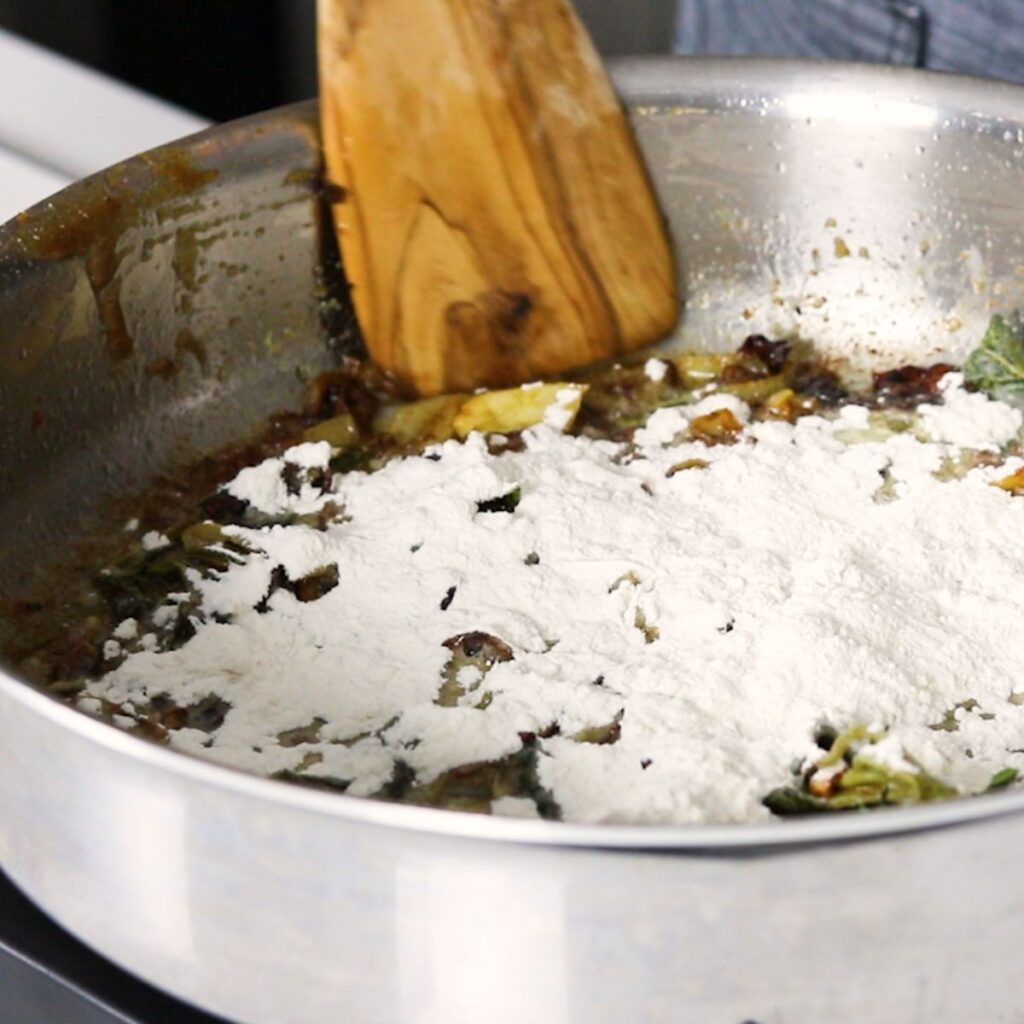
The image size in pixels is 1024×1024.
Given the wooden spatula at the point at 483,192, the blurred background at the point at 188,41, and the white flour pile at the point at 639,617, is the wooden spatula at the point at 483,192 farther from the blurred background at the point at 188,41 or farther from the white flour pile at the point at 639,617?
the blurred background at the point at 188,41

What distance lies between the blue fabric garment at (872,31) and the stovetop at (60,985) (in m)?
1.17

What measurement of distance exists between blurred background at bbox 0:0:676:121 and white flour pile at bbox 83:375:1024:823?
5.03 feet

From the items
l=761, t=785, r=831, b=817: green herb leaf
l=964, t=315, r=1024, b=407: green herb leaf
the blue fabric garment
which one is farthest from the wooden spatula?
l=761, t=785, r=831, b=817: green herb leaf

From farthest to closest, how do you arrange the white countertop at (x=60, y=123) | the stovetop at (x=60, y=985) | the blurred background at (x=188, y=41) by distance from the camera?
1. the blurred background at (x=188, y=41)
2. the white countertop at (x=60, y=123)
3. the stovetop at (x=60, y=985)

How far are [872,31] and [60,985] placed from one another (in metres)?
1.29

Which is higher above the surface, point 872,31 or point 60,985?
point 872,31

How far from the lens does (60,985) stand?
0.85 metres

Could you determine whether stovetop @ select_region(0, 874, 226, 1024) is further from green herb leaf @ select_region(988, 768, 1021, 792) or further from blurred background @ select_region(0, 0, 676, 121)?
blurred background @ select_region(0, 0, 676, 121)

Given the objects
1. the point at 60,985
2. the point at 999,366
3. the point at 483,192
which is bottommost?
the point at 60,985

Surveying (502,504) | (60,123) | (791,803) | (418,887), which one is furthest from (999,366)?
(60,123)

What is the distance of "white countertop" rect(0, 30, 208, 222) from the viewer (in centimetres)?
160

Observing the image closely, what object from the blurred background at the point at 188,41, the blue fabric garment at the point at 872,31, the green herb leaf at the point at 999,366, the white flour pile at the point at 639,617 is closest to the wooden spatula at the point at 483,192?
the white flour pile at the point at 639,617

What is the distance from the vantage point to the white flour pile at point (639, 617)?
3.20 feet

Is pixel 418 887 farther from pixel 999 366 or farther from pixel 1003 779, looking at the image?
pixel 999 366
